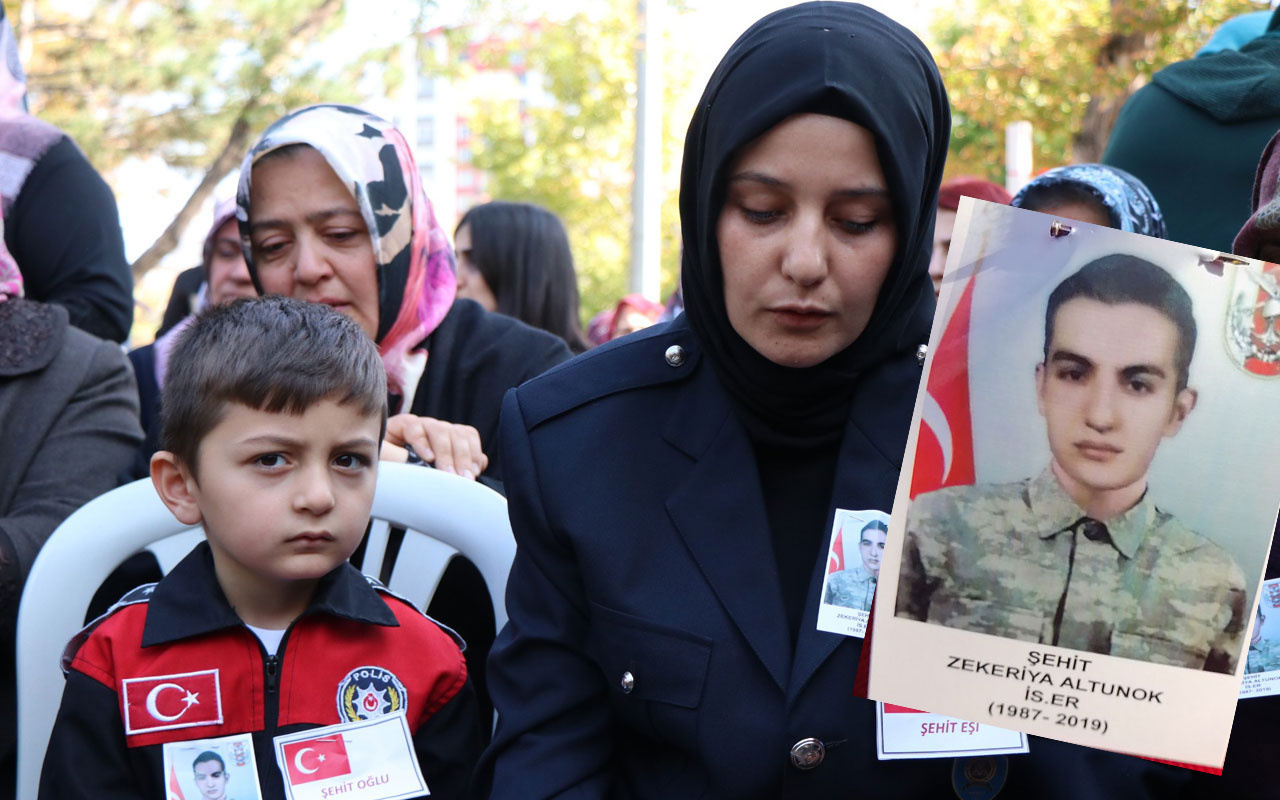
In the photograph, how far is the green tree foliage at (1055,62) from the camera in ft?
28.4

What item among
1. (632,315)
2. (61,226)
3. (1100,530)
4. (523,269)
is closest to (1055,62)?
(632,315)

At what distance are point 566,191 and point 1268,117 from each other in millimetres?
16869

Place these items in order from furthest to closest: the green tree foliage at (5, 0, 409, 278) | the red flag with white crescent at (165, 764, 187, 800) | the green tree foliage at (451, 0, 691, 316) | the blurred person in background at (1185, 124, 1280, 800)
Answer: the green tree foliage at (451, 0, 691, 316), the green tree foliage at (5, 0, 409, 278), the red flag with white crescent at (165, 764, 187, 800), the blurred person in background at (1185, 124, 1280, 800)

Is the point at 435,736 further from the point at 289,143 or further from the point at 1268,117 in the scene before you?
the point at 1268,117

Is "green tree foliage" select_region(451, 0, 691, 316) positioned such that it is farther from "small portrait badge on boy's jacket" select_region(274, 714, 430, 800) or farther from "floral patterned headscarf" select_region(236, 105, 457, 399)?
"small portrait badge on boy's jacket" select_region(274, 714, 430, 800)

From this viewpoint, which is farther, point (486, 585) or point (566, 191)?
point (566, 191)

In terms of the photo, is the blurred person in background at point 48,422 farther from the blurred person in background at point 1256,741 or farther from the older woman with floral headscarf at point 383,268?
the blurred person in background at point 1256,741

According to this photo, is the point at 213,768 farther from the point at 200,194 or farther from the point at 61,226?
the point at 200,194

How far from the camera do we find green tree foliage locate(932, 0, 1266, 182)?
8.66 m

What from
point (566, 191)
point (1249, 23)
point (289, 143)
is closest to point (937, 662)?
point (289, 143)

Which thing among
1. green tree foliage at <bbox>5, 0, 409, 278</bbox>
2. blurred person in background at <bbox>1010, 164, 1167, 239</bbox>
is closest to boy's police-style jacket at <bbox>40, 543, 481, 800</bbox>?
blurred person in background at <bbox>1010, 164, 1167, 239</bbox>

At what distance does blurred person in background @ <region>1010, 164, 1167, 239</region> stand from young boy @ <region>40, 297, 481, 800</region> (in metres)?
1.65

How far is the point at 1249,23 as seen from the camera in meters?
3.80

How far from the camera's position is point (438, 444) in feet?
8.61
